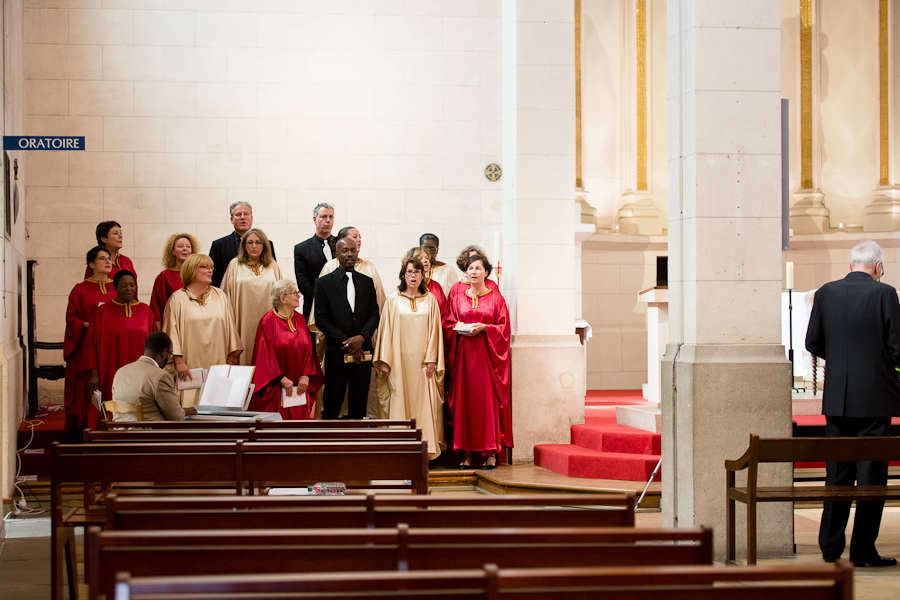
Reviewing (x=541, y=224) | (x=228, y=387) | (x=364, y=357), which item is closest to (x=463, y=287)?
(x=541, y=224)

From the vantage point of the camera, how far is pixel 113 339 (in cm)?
683

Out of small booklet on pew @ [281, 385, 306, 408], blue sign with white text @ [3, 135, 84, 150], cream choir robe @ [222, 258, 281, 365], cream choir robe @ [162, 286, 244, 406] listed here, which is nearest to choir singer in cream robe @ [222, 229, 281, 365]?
cream choir robe @ [222, 258, 281, 365]

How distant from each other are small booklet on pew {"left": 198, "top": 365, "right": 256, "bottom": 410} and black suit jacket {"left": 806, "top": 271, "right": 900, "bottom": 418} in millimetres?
3544

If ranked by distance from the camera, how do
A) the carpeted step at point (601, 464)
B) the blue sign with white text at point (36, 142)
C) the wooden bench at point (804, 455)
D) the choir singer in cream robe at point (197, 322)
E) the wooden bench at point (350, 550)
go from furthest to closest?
the choir singer in cream robe at point (197, 322)
the carpeted step at point (601, 464)
the blue sign with white text at point (36, 142)
the wooden bench at point (804, 455)
the wooden bench at point (350, 550)

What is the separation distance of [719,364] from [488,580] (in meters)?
3.47

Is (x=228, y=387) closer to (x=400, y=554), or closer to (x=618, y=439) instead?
Answer: (x=618, y=439)

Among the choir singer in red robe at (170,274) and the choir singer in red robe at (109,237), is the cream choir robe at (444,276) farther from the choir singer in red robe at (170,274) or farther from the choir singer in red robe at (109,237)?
the choir singer in red robe at (109,237)

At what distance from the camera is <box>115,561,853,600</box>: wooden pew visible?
1.81 m

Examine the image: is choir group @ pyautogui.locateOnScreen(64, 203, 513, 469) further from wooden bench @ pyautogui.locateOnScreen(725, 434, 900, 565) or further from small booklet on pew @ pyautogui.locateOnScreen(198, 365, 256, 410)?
wooden bench @ pyautogui.locateOnScreen(725, 434, 900, 565)

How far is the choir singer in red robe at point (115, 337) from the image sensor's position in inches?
269

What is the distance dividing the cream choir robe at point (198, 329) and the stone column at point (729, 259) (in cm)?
358

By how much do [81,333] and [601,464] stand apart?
418 centimetres

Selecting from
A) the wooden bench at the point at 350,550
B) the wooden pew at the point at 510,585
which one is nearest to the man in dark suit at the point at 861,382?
the wooden bench at the point at 350,550

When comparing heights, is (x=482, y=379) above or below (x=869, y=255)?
below
